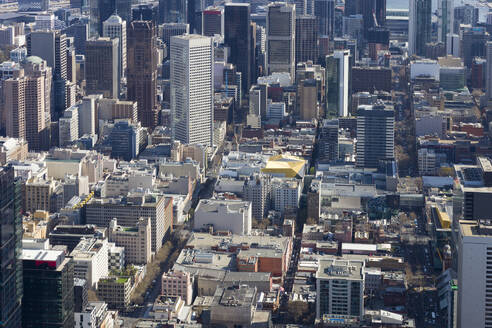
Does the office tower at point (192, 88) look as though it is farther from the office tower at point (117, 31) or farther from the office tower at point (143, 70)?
the office tower at point (117, 31)

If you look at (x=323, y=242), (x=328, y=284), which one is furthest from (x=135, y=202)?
(x=328, y=284)

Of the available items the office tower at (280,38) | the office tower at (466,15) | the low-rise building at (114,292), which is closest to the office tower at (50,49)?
the office tower at (280,38)

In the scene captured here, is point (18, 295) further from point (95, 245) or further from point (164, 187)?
point (164, 187)

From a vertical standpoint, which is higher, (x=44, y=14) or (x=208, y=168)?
(x=44, y=14)

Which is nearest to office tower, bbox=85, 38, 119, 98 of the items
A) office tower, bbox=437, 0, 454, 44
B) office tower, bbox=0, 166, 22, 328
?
office tower, bbox=437, 0, 454, 44

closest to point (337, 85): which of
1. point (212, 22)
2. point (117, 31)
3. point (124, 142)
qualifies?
point (124, 142)

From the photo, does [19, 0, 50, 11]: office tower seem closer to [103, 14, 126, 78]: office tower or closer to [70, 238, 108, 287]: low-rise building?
[103, 14, 126, 78]: office tower
